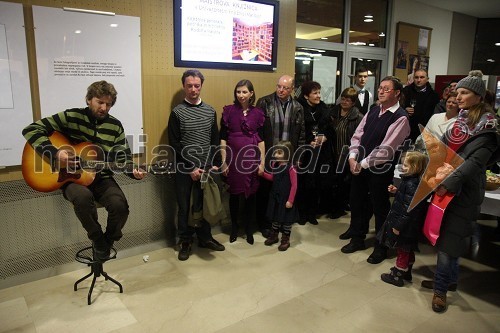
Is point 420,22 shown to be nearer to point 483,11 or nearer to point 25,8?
point 483,11

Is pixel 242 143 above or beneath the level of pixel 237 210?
above

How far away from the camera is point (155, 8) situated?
3.10 metres

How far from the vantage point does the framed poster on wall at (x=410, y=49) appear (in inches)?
241

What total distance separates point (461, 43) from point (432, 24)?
1.14 meters

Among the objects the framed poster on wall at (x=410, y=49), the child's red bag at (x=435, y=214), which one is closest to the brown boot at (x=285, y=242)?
the child's red bag at (x=435, y=214)

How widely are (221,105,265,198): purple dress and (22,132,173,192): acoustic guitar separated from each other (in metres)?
1.07

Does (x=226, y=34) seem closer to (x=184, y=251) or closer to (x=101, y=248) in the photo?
(x=184, y=251)

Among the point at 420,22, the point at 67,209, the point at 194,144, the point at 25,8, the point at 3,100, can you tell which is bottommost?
the point at 67,209

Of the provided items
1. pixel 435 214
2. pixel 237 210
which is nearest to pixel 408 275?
pixel 435 214

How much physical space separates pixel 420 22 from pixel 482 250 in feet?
14.7

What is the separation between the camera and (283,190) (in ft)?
11.0

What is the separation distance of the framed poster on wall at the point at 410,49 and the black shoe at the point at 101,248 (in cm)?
534

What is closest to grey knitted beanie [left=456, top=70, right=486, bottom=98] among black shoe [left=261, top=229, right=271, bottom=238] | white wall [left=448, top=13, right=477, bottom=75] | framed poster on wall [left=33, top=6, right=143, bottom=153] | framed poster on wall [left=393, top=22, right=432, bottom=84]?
black shoe [left=261, top=229, right=271, bottom=238]

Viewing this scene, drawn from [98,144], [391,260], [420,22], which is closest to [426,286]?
[391,260]
